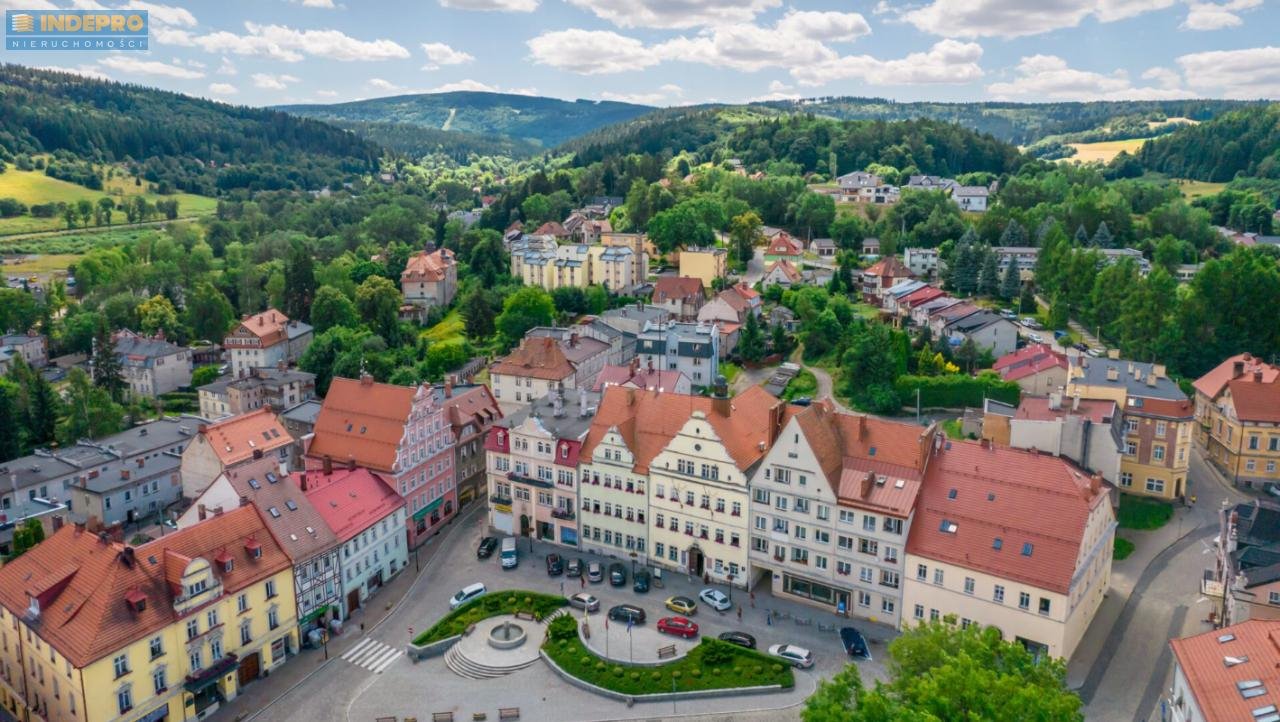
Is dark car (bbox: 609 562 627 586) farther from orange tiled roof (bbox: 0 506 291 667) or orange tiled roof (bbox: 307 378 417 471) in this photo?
orange tiled roof (bbox: 0 506 291 667)

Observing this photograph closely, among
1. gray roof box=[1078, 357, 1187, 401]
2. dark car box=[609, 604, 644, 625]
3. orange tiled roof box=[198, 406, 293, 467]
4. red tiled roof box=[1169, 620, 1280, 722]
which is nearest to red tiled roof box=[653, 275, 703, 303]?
gray roof box=[1078, 357, 1187, 401]

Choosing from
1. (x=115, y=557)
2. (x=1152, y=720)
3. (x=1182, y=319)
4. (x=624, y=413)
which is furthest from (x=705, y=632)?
(x=1182, y=319)

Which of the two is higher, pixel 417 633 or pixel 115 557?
pixel 115 557

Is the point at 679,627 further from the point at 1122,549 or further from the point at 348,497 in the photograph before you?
the point at 1122,549

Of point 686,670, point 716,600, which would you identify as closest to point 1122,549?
point 716,600

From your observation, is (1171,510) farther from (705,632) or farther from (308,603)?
(308,603)
